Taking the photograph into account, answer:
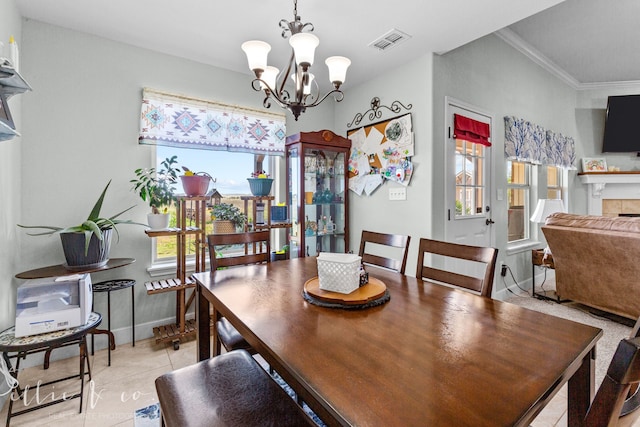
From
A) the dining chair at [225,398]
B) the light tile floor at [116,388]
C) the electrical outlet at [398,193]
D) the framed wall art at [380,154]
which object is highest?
the framed wall art at [380,154]

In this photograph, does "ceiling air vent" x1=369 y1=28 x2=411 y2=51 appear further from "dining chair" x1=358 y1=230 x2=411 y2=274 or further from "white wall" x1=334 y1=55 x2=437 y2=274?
"dining chair" x1=358 y1=230 x2=411 y2=274

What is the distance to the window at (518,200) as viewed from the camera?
12.9 feet

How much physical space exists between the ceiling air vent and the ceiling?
41 millimetres

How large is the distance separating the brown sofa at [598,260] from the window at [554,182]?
1989 mm

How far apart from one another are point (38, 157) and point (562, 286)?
16.0 ft

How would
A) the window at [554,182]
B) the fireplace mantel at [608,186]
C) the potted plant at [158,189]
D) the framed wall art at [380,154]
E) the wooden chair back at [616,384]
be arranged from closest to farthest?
the wooden chair back at [616,384], the potted plant at [158,189], the framed wall art at [380,154], the window at [554,182], the fireplace mantel at [608,186]

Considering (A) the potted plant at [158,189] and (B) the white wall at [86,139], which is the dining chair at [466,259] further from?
(B) the white wall at [86,139]

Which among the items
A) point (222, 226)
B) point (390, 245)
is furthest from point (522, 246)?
point (222, 226)

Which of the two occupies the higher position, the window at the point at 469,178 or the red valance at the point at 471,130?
the red valance at the point at 471,130

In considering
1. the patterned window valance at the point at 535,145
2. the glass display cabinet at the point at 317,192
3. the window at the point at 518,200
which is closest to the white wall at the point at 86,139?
the glass display cabinet at the point at 317,192

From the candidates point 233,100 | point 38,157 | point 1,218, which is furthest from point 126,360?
point 233,100

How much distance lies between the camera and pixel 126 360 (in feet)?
7.52

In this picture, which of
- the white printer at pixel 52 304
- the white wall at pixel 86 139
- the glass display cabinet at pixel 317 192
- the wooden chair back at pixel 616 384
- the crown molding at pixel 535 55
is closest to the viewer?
the wooden chair back at pixel 616 384

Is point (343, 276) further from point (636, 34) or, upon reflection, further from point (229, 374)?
point (636, 34)
